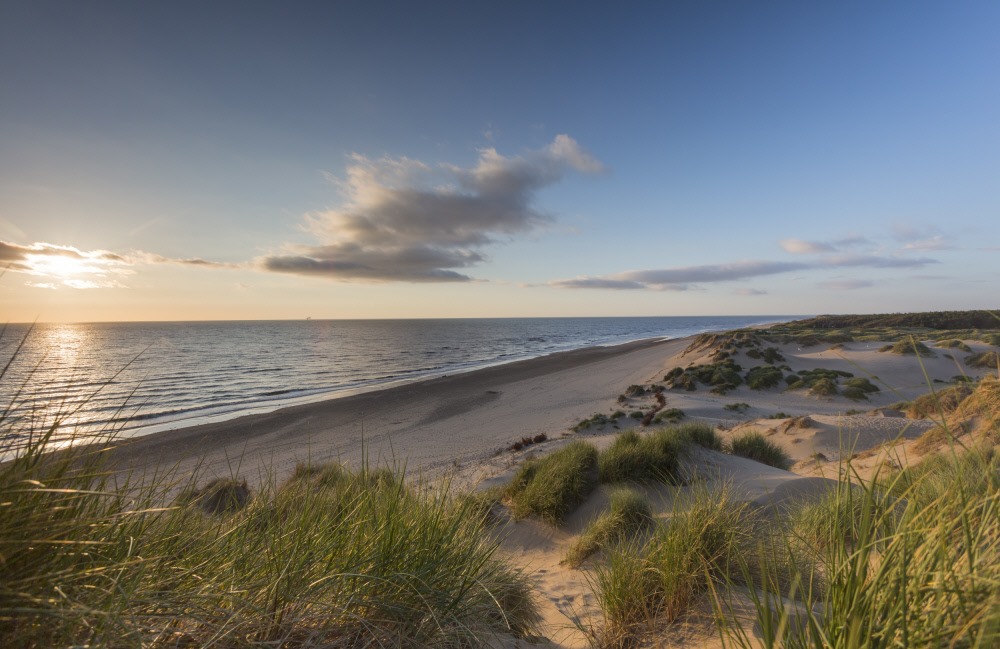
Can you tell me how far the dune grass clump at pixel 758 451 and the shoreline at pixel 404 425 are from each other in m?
6.93

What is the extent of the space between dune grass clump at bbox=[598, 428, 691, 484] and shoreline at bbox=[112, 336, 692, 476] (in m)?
4.30

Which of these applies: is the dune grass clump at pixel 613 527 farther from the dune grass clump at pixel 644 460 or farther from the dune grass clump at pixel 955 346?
the dune grass clump at pixel 955 346

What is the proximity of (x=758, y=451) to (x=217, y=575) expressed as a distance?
10331 millimetres

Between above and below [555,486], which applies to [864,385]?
below

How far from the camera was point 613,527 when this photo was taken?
5.15m

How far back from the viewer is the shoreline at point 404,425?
1428cm

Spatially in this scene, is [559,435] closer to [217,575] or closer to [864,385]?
[864,385]

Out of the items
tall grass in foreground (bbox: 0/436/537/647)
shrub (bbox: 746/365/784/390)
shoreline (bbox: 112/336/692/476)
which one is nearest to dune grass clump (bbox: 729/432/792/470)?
shoreline (bbox: 112/336/692/476)

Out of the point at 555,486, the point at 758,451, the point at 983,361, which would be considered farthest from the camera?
the point at 983,361

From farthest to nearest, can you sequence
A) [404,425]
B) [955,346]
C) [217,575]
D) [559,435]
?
[955,346]
[404,425]
[559,435]
[217,575]

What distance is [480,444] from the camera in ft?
51.1

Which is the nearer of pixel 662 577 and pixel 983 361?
pixel 662 577

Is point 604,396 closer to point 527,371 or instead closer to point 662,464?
point 527,371

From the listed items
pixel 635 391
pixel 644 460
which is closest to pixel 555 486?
pixel 644 460
